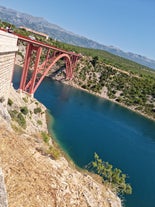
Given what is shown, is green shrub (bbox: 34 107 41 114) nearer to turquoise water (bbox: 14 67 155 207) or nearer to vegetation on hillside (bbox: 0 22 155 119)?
turquoise water (bbox: 14 67 155 207)

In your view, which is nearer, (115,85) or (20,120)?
(20,120)

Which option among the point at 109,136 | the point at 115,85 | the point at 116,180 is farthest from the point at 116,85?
the point at 116,180

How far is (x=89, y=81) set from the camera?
83562 mm

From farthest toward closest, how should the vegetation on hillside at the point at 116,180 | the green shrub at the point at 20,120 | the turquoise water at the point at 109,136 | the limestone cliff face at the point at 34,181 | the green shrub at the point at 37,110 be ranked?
the green shrub at the point at 37,110
the turquoise water at the point at 109,136
the green shrub at the point at 20,120
the vegetation on hillside at the point at 116,180
the limestone cliff face at the point at 34,181

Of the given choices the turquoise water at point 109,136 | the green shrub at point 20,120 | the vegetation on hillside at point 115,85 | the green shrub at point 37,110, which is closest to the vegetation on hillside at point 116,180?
the turquoise water at point 109,136

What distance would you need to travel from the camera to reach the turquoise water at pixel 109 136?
3062 cm

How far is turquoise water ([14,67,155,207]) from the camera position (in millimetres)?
30625

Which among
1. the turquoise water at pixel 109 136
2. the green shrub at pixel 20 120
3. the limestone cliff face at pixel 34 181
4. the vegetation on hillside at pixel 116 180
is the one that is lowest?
the turquoise water at pixel 109 136

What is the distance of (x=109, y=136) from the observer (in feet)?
144

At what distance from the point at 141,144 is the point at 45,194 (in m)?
38.4

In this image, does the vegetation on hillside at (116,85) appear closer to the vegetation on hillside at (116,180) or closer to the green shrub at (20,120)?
the vegetation on hillside at (116,180)

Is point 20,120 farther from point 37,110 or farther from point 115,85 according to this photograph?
point 115,85

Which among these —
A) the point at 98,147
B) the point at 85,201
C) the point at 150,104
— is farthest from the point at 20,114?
the point at 150,104

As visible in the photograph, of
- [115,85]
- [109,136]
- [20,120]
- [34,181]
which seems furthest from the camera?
[115,85]
